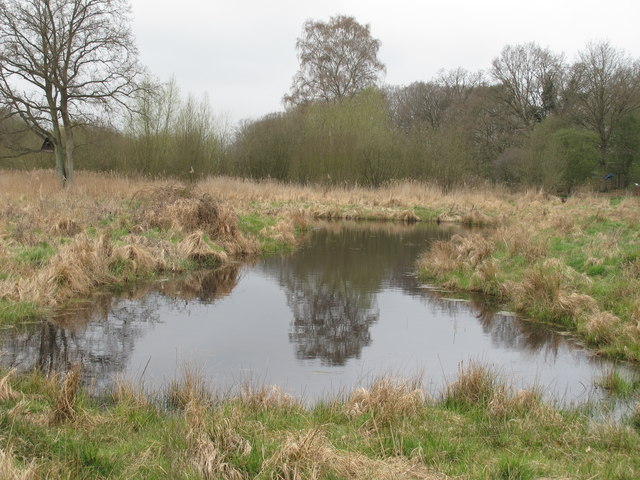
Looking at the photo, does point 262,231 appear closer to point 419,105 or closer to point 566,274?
point 566,274

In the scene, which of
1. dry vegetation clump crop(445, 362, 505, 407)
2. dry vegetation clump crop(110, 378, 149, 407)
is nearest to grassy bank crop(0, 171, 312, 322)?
dry vegetation clump crop(110, 378, 149, 407)

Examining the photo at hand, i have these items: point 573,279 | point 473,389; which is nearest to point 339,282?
point 573,279

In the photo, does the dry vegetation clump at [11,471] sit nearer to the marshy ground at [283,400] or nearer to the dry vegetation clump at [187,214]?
the marshy ground at [283,400]

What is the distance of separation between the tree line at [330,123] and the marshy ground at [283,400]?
296 inches

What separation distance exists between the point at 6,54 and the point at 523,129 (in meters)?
31.2

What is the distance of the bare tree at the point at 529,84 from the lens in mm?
37438

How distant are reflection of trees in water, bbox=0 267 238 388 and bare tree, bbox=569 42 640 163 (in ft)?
104

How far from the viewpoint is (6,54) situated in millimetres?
18656

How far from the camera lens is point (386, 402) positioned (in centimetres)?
448

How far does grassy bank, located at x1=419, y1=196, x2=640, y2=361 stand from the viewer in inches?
274

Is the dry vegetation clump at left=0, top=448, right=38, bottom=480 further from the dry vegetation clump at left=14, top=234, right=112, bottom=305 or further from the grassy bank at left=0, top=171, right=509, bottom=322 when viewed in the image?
the dry vegetation clump at left=14, top=234, right=112, bottom=305

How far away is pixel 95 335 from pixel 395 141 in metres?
25.1

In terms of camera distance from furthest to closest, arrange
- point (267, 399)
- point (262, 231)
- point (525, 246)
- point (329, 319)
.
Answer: point (262, 231), point (525, 246), point (329, 319), point (267, 399)

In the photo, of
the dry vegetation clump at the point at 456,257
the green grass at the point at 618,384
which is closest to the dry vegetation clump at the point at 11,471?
the green grass at the point at 618,384
